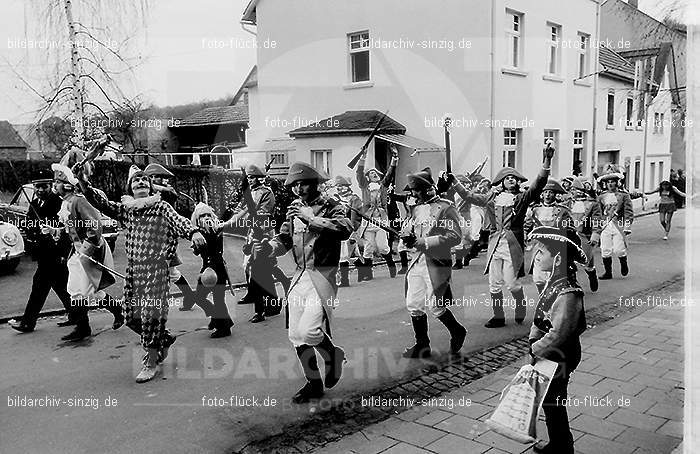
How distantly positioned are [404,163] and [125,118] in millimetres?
7992

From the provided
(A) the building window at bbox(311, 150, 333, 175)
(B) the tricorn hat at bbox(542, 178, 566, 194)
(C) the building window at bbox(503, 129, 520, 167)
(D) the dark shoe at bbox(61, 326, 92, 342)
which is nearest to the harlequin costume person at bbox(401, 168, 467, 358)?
(B) the tricorn hat at bbox(542, 178, 566, 194)

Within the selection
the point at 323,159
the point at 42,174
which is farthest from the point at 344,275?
the point at 42,174

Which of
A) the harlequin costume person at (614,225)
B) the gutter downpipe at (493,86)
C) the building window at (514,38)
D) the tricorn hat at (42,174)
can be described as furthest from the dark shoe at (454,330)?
the tricorn hat at (42,174)

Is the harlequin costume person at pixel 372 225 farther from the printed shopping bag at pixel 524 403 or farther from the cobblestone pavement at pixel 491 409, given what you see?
the printed shopping bag at pixel 524 403

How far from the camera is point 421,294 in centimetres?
633

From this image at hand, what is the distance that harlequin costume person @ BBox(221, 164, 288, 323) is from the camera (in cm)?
804

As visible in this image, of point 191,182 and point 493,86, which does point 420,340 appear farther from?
point 191,182

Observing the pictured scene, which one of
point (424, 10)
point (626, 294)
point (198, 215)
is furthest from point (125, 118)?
point (626, 294)

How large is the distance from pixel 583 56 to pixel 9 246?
740 inches

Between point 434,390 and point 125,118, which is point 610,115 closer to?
point 125,118

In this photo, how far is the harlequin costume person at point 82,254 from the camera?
685 centimetres

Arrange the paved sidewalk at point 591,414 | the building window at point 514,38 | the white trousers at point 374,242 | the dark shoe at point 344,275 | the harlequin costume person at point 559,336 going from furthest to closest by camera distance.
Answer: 1. the building window at point 514,38
2. the white trousers at point 374,242
3. the dark shoe at point 344,275
4. the paved sidewalk at point 591,414
5. the harlequin costume person at point 559,336

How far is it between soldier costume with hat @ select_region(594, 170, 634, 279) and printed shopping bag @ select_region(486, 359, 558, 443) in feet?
25.2

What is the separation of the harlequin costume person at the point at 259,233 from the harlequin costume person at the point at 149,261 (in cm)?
175
